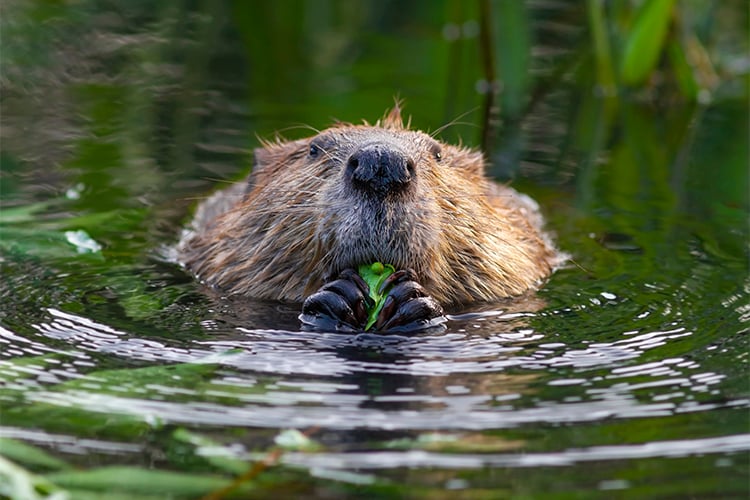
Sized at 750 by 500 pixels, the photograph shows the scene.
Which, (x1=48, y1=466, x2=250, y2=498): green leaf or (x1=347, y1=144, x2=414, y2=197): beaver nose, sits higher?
(x1=347, y1=144, x2=414, y2=197): beaver nose

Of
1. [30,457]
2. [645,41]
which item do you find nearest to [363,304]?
[30,457]

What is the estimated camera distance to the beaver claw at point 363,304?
3.99m

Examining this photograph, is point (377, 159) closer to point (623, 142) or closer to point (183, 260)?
point (183, 260)

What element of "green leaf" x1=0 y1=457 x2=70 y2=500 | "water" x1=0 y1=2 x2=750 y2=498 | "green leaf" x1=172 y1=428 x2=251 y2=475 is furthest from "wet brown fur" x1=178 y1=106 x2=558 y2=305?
"green leaf" x1=0 y1=457 x2=70 y2=500

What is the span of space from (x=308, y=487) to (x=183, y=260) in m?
2.62

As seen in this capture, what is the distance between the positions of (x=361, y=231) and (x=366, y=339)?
345 millimetres

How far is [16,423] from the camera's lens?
301 cm

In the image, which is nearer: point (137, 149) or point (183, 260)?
point (183, 260)

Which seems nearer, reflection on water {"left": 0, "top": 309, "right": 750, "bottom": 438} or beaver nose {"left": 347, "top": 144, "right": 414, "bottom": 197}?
reflection on water {"left": 0, "top": 309, "right": 750, "bottom": 438}

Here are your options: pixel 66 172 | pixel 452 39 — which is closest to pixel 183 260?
pixel 66 172

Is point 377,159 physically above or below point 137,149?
above

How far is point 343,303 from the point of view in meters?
3.98

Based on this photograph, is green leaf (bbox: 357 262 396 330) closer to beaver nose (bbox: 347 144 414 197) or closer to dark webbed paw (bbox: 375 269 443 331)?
dark webbed paw (bbox: 375 269 443 331)

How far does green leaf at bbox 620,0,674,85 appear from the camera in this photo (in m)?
7.65
